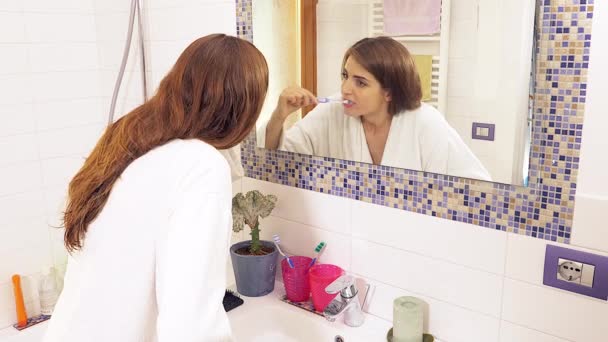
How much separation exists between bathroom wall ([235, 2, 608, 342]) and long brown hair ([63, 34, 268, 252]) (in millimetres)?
543

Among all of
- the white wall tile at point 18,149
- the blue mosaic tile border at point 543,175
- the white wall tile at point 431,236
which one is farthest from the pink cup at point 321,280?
the white wall tile at point 18,149

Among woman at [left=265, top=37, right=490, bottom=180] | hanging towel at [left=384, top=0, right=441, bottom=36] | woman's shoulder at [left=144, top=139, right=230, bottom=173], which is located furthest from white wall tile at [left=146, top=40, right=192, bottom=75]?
woman's shoulder at [left=144, top=139, right=230, bottom=173]

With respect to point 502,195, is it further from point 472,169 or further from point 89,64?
point 89,64

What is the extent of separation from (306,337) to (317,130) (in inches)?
23.6

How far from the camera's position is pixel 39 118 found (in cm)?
197

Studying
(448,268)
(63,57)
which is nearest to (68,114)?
(63,57)

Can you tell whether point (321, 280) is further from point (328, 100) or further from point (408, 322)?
point (328, 100)

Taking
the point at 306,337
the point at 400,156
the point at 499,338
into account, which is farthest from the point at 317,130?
the point at 499,338

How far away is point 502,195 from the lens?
1287mm

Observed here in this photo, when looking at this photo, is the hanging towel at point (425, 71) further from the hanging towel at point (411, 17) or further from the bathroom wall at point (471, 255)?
the bathroom wall at point (471, 255)

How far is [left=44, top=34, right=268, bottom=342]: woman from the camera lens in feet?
3.43

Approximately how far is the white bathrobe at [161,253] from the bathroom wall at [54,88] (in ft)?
2.83

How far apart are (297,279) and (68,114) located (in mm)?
1079

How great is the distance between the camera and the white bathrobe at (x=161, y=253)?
3.40 ft
